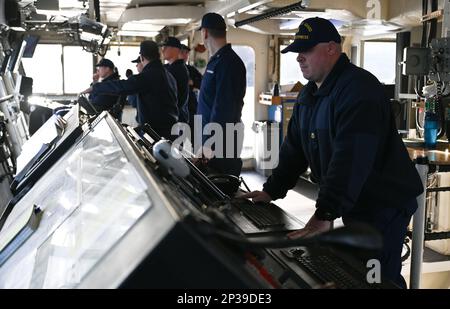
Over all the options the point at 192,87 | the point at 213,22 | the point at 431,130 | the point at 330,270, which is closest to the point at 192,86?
the point at 192,87

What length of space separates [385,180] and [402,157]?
0.39 feet

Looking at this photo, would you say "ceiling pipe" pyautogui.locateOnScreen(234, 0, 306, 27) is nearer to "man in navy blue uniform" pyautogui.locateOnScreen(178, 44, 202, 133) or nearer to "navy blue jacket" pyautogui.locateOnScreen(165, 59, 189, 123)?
"man in navy blue uniform" pyautogui.locateOnScreen(178, 44, 202, 133)

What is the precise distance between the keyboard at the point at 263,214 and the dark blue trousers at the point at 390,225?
30cm

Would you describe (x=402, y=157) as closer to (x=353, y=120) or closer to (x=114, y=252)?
(x=353, y=120)

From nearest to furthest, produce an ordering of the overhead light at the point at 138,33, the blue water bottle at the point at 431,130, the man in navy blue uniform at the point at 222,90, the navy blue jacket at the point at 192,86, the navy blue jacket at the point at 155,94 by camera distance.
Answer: the man in navy blue uniform at the point at 222,90
the blue water bottle at the point at 431,130
the navy blue jacket at the point at 155,94
the navy blue jacket at the point at 192,86
the overhead light at the point at 138,33

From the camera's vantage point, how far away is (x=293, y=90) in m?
7.95

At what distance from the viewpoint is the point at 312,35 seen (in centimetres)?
205

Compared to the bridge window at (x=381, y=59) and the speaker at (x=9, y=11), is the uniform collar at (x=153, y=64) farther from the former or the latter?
the bridge window at (x=381, y=59)

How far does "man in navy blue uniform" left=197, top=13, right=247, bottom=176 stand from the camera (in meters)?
3.44

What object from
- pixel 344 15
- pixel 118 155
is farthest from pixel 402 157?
pixel 344 15

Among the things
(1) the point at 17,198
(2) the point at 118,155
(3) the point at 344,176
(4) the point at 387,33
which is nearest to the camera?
(2) the point at 118,155

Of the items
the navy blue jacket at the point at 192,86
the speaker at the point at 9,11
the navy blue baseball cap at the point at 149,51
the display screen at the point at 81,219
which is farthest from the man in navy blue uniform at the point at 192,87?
the display screen at the point at 81,219

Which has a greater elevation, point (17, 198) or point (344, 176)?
point (344, 176)

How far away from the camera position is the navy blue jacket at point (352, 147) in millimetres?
1866
